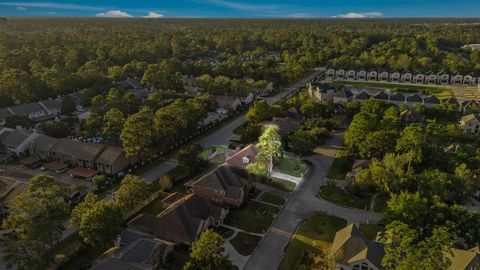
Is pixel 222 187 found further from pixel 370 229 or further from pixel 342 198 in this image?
pixel 370 229

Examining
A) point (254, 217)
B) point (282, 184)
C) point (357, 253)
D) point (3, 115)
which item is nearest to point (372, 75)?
point (282, 184)

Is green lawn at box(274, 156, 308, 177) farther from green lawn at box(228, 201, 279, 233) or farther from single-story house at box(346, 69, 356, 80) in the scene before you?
single-story house at box(346, 69, 356, 80)

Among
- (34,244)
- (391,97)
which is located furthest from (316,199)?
(391,97)

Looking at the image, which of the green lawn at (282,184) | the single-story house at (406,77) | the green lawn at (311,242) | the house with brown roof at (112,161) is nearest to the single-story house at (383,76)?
the single-story house at (406,77)

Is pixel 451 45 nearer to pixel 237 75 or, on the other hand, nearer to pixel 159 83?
pixel 237 75

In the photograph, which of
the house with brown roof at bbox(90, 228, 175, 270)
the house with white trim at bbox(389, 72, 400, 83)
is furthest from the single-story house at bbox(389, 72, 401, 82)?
the house with brown roof at bbox(90, 228, 175, 270)
